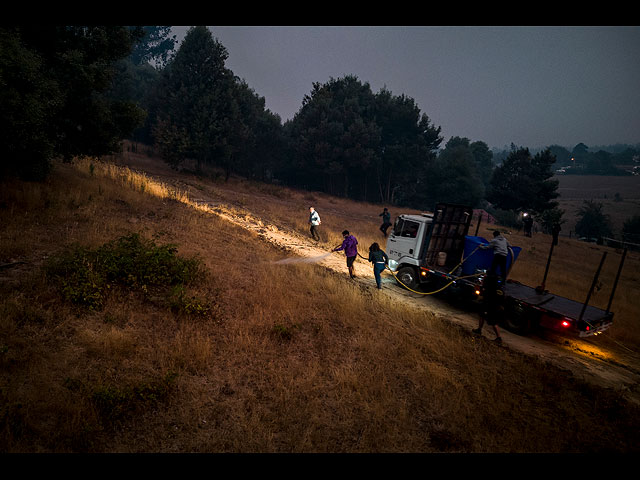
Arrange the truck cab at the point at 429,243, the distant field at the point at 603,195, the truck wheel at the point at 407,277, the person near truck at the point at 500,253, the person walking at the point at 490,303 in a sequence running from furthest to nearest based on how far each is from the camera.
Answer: the distant field at the point at 603,195 < the truck wheel at the point at 407,277 < the truck cab at the point at 429,243 < the person near truck at the point at 500,253 < the person walking at the point at 490,303

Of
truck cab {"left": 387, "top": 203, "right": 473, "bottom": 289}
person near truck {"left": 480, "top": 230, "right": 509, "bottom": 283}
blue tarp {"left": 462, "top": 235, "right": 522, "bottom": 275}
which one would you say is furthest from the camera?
truck cab {"left": 387, "top": 203, "right": 473, "bottom": 289}

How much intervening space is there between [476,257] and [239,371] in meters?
9.02

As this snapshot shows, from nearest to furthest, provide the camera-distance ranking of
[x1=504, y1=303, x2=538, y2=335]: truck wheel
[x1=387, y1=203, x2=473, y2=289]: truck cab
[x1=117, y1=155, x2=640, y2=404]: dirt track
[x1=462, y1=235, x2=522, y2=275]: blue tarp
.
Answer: [x1=117, y1=155, x2=640, y2=404]: dirt track < [x1=504, y1=303, x2=538, y2=335]: truck wheel < [x1=462, y1=235, x2=522, y2=275]: blue tarp < [x1=387, y1=203, x2=473, y2=289]: truck cab

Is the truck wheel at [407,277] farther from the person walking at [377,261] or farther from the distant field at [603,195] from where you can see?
the distant field at [603,195]

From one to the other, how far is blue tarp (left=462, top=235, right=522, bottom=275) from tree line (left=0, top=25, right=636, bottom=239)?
14.6 meters

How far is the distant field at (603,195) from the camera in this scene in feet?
247

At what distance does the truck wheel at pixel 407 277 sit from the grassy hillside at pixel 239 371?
281 cm

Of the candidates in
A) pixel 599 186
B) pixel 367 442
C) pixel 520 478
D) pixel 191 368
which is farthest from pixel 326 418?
pixel 599 186

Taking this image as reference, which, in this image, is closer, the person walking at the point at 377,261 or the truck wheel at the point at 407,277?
the person walking at the point at 377,261

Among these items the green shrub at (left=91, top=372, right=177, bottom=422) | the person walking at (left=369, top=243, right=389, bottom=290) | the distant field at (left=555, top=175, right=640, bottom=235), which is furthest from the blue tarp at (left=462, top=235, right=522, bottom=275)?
the distant field at (left=555, top=175, right=640, bottom=235)

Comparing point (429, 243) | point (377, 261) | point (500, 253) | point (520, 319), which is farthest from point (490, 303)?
point (377, 261)

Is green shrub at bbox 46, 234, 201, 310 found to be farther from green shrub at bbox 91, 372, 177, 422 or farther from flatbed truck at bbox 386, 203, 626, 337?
flatbed truck at bbox 386, 203, 626, 337

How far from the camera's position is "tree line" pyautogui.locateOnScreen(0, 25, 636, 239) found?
1236 centimetres

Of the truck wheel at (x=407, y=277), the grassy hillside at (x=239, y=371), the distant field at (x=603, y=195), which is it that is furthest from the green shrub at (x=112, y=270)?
the distant field at (x=603, y=195)
